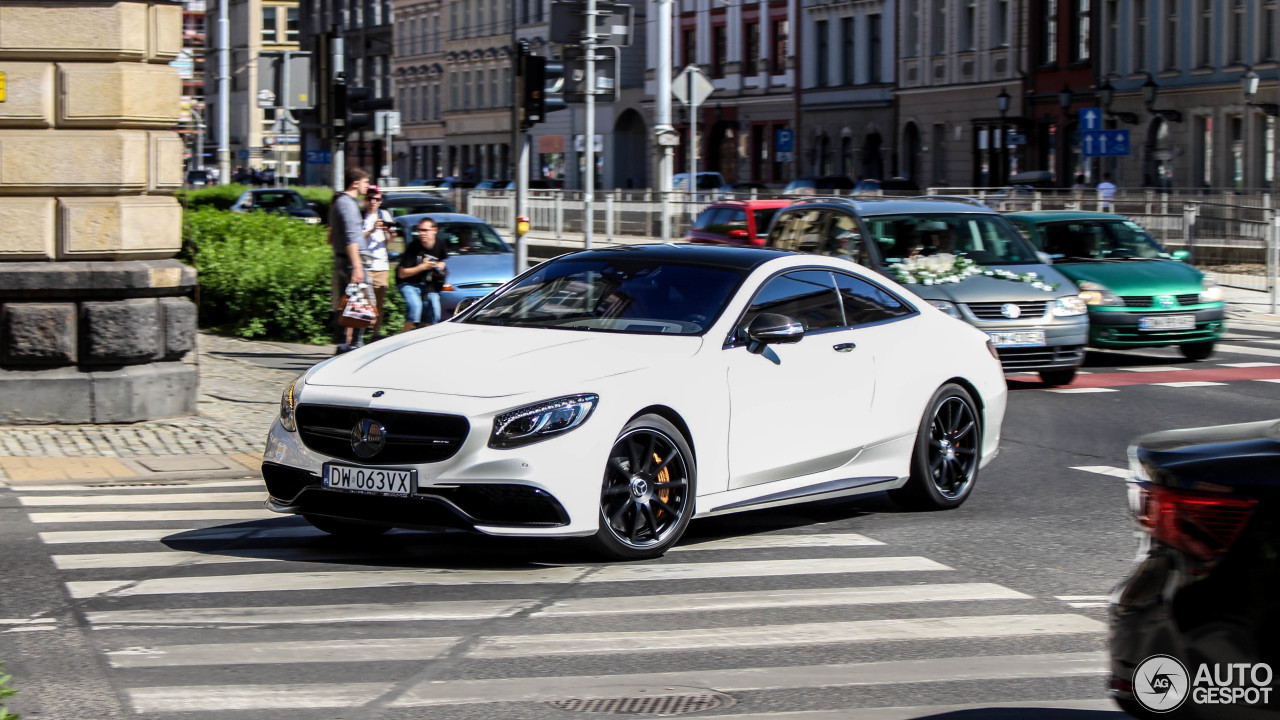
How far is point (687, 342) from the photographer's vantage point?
28.0 feet

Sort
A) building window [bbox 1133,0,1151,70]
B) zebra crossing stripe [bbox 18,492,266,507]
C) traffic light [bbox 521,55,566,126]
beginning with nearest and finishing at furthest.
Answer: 1. zebra crossing stripe [bbox 18,492,266,507]
2. traffic light [bbox 521,55,566,126]
3. building window [bbox 1133,0,1151,70]

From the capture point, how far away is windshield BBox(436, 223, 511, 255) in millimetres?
23344

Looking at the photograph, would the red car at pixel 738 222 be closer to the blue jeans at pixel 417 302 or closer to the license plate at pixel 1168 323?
the license plate at pixel 1168 323

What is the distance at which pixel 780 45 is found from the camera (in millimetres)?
72562

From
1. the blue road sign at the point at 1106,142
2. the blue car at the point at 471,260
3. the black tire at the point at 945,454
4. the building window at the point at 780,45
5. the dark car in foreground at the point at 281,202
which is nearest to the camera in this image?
the black tire at the point at 945,454

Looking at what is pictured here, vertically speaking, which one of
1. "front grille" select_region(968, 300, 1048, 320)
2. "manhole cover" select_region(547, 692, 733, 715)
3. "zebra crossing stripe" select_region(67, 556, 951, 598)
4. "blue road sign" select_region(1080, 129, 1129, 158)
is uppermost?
"blue road sign" select_region(1080, 129, 1129, 158)

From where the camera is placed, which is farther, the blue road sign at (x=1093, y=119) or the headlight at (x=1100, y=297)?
the blue road sign at (x=1093, y=119)

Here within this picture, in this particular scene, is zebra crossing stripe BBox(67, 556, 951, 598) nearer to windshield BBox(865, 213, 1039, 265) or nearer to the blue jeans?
windshield BBox(865, 213, 1039, 265)

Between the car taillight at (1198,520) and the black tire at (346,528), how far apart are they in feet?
15.8

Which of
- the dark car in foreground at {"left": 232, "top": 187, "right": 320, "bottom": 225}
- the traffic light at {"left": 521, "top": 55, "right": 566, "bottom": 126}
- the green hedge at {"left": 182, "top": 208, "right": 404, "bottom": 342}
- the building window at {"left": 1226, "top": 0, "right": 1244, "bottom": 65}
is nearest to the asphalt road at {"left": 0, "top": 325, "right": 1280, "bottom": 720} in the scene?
the traffic light at {"left": 521, "top": 55, "right": 566, "bottom": 126}

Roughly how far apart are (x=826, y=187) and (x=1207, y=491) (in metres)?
54.1

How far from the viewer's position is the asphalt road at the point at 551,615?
5.78 m

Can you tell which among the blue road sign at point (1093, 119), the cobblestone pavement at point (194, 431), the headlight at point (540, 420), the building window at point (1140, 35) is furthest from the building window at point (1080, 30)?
the headlight at point (540, 420)

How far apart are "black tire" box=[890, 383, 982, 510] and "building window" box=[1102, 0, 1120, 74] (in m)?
45.2
